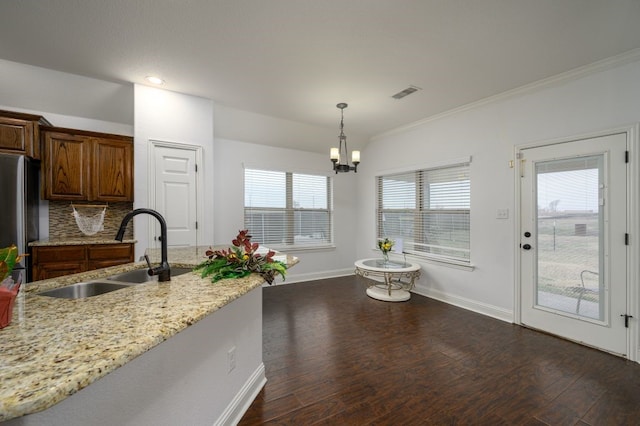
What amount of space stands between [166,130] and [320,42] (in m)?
2.23

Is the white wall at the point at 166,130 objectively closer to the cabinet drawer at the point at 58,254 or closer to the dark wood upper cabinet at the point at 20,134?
the cabinet drawer at the point at 58,254

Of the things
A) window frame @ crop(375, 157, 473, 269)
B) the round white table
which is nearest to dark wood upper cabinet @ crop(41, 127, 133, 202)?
the round white table

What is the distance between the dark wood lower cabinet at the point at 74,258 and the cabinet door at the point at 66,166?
657mm

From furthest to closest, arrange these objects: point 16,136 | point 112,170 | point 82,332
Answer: point 112,170, point 16,136, point 82,332

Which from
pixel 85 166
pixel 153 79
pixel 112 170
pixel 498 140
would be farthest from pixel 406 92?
pixel 85 166

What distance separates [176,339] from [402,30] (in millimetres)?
2730

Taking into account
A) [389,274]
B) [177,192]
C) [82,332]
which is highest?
[177,192]

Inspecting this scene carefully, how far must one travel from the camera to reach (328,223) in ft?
18.9

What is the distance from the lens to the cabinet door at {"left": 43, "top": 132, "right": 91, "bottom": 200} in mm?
3086

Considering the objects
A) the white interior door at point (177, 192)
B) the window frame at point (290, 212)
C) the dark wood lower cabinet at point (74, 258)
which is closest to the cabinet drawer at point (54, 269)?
the dark wood lower cabinet at point (74, 258)

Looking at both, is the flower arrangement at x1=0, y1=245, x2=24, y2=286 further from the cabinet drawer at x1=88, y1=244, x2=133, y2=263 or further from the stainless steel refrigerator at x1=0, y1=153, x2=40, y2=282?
the cabinet drawer at x1=88, y1=244, x2=133, y2=263

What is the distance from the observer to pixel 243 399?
5.98 ft

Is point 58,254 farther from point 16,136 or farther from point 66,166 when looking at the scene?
point 16,136

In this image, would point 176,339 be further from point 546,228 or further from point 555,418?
point 546,228
